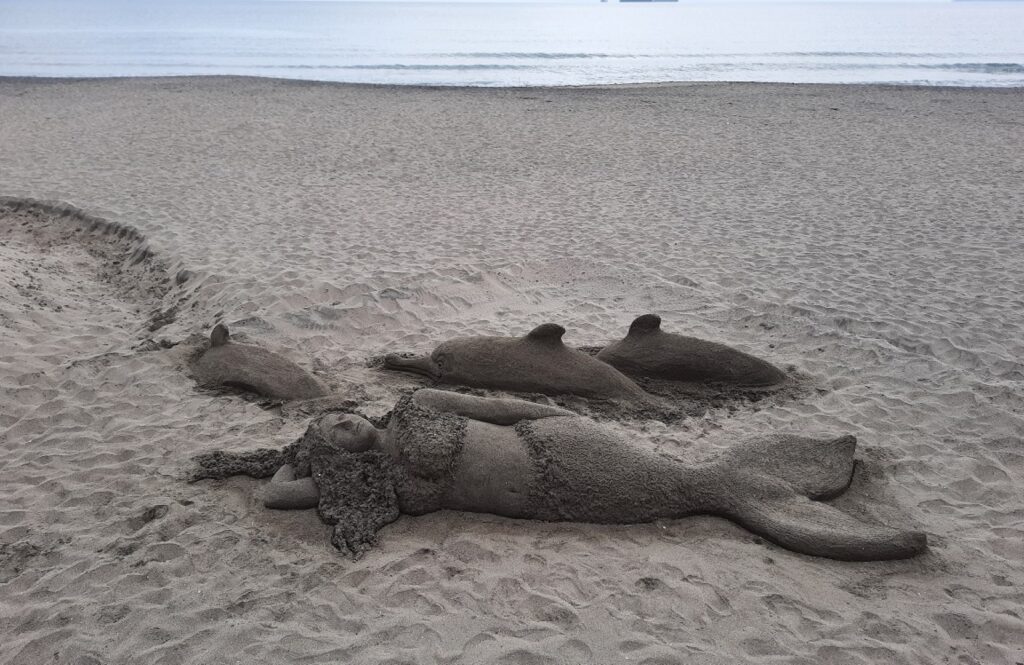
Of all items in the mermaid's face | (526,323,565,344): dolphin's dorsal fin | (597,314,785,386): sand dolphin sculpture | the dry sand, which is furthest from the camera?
(597,314,785,386): sand dolphin sculpture

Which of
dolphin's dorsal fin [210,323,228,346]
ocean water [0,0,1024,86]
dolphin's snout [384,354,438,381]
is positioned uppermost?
ocean water [0,0,1024,86]

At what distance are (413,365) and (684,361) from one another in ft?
6.71

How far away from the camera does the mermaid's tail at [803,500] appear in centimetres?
396

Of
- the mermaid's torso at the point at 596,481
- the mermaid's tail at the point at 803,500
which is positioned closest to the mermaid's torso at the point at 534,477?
the mermaid's torso at the point at 596,481

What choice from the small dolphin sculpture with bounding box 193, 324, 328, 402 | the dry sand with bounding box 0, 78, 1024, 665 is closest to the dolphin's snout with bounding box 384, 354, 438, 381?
the dry sand with bounding box 0, 78, 1024, 665

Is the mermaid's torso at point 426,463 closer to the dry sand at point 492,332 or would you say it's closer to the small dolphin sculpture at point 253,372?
the dry sand at point 492,332

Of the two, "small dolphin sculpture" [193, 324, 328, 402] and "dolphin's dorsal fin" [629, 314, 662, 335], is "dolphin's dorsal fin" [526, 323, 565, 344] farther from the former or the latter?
"small dolphin sculpture" [193, 324, 328, 402]

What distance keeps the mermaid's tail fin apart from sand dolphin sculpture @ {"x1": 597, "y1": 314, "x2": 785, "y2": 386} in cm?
159

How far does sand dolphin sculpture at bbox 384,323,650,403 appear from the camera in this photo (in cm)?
551

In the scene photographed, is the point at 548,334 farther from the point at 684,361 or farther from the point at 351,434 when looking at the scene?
the point at 351,434

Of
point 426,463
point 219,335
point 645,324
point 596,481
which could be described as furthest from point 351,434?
point 645,324

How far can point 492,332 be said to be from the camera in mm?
6750

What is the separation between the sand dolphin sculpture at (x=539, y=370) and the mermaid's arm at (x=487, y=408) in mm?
926

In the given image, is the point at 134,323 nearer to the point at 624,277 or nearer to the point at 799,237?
the point at 624,277
